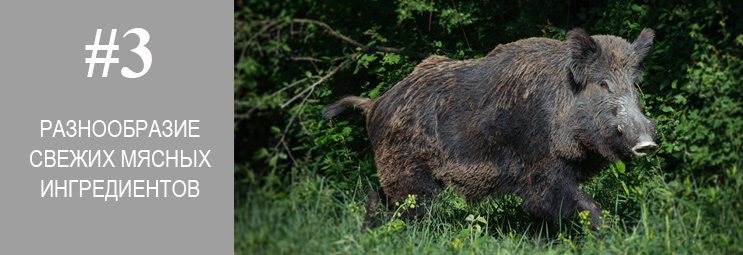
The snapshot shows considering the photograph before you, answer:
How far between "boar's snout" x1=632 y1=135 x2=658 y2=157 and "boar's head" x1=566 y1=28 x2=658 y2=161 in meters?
0.08

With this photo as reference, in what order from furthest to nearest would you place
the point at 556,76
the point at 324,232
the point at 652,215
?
the point at 556,76, the point at 652,215, the point at 324,232

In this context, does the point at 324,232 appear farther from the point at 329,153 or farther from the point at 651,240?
the point at 651,240

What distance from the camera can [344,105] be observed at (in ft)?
19.2

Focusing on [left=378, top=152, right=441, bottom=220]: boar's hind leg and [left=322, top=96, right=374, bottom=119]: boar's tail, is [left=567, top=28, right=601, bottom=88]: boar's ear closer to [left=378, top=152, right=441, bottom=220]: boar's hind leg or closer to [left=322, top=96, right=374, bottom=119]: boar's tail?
[left=378, top=152, right=441, bottom=220]: boar's hind leg

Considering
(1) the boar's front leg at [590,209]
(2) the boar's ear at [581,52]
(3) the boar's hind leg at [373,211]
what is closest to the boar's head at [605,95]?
(2) the boar's ear at [581,52]

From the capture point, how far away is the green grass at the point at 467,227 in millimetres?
4078

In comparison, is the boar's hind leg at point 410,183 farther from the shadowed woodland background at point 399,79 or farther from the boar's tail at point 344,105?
the boar's tail at point 344,105

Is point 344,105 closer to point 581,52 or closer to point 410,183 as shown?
point 410,183

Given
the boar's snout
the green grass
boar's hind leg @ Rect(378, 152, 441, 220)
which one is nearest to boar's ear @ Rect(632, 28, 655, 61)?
the boar's snout

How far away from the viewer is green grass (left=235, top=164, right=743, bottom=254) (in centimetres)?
408

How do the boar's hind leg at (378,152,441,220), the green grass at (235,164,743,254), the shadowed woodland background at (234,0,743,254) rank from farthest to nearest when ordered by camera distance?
the boar's hind leg at (378,152,441,220), the shadowed woodland background at (234,0,743,254), the green grass at (235,164,743,254)

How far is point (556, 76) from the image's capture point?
5.50 metres
